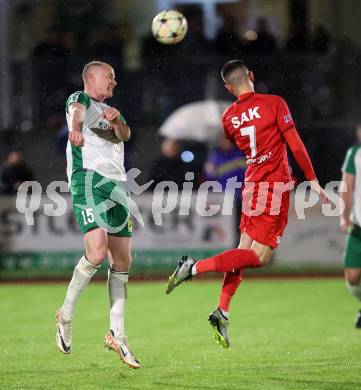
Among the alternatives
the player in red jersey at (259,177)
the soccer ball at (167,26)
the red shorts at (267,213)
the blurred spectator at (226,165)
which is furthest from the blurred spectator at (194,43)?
the red shorts at (267,213)

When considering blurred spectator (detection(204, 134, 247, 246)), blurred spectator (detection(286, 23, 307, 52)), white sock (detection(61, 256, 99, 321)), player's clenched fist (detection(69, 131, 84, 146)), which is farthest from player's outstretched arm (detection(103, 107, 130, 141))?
blurred spectator (detection(286, 23, 307, 52))

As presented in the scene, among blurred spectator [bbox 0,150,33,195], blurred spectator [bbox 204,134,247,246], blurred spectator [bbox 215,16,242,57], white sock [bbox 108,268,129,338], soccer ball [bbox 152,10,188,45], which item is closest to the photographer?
white sock [bbox 108,268,129,338]

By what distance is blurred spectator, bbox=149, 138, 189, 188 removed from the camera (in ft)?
49.5

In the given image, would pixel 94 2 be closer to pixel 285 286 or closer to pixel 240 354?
pixel 285 286

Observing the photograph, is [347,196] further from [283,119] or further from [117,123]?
[117,123]

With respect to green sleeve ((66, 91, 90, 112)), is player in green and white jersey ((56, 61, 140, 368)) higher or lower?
lower

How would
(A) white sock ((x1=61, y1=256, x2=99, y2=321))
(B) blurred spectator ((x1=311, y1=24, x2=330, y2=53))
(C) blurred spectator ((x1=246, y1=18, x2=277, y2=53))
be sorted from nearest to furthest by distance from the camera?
(A) white sock ((x1=61, y1=256, x2=99, y2=321)) < (C) blurred spectator ((x1=246, y1=18, x2=277, y2=53)) < (B) blurred spectator ((x1=311, y1=24, x2=330, y2=53))

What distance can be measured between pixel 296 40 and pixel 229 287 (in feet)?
35.8

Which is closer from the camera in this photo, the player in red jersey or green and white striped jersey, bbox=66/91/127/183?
green and white striped jersey, bbox=66/91/127/183

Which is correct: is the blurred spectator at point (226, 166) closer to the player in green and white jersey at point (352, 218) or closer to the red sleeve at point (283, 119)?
the player in green and white jersey at point (352, 218)

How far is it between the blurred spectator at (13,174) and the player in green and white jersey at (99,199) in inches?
323

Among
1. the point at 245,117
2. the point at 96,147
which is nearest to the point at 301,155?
the point at 245,117

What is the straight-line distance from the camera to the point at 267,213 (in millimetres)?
7555

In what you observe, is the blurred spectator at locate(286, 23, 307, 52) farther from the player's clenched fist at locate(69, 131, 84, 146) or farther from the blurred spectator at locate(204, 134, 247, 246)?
the player's clenched fist at locate(69, 131, 84, 146)
